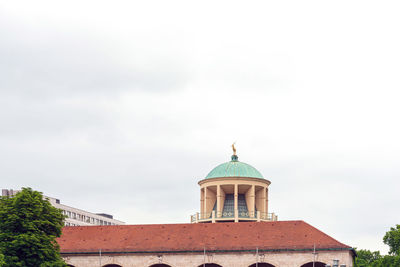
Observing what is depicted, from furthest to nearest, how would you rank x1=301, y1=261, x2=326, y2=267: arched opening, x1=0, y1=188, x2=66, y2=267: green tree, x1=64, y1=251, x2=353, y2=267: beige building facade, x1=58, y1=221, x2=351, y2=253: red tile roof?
x1=58, y1=221, x2=351, y2=253: red tile roof, x1=301, y1=261, x2=326, y2=267: arched opening, x1=64, y1=251, x2=353, y2=267: beige building facade, x1=0, y1=188, x2=66, y2=267: green tree

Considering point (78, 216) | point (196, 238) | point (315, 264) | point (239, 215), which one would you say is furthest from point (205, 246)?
point (78, 216)

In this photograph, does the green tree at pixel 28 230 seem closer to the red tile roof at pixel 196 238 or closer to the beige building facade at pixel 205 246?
the beige building facade at pixel 205 246

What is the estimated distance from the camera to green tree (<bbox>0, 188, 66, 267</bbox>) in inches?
2251

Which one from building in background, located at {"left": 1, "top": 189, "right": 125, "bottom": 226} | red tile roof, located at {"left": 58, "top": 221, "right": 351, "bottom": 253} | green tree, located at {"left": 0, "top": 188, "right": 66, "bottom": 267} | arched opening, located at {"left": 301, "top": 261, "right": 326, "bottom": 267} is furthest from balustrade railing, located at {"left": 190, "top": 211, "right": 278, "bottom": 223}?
building in background, located at {"left": 1, "top": 189, "right": 125, "bottom": 226}

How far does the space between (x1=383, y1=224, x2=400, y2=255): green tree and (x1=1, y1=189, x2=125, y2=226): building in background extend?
61791mm

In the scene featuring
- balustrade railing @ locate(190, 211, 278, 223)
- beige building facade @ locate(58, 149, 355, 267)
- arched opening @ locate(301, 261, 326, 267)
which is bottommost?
arched opening @ locate(301, 261, 326, 267)

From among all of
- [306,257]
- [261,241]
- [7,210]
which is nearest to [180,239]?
[261,241]

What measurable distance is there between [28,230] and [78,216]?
80148 mm

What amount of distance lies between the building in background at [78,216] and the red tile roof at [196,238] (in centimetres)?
5200

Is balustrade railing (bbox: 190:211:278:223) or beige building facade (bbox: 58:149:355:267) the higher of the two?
balustrade railing (bbox: 190:211:278:223)

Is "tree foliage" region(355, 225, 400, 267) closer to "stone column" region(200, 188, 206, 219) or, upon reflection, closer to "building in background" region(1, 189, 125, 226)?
"stone column" region(200, 188, 206, 219)

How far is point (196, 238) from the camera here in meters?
67.9

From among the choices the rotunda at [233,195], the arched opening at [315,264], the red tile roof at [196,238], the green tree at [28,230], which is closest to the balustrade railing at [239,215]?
the rotunda at [233,195]

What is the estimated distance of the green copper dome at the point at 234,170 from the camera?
82.4 metres
